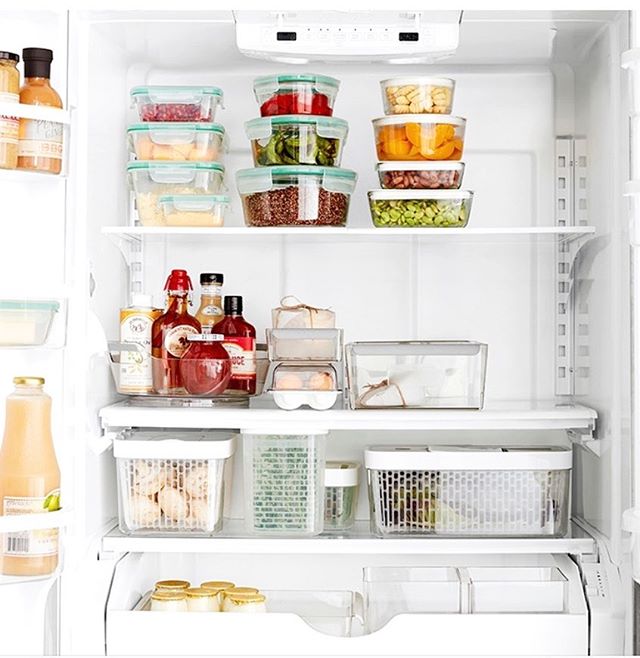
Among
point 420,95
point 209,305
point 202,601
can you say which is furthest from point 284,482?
point 420,95

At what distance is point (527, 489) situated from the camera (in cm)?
187

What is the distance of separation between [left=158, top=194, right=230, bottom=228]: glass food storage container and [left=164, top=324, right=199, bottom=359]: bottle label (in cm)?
19

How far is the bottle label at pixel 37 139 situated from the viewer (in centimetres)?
164

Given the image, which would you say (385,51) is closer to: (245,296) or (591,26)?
(591,26)

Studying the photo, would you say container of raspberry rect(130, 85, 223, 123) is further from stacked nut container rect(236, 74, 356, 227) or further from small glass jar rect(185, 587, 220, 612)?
small glass jar rect(185, 587, 220, 612)

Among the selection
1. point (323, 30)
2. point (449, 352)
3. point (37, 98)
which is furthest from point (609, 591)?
point (37, 98)

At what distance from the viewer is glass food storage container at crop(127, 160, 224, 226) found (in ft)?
6.23

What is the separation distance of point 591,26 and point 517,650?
1059 millimetres

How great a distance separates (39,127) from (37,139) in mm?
20

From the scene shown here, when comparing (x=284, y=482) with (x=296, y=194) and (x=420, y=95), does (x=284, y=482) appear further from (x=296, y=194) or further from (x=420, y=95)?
(x=420, y=95)

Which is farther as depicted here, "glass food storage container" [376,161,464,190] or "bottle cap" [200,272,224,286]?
"bottle cap" [200,272,224,286]

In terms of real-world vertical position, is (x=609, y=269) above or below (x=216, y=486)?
above

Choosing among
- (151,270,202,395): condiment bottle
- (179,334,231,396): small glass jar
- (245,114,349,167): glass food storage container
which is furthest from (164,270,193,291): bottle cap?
(245,114,349,167): glass food storage container

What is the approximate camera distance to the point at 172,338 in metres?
1.92
